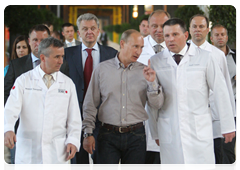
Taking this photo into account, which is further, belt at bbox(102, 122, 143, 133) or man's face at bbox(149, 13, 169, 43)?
man's face at bbox(149, 13, 169, 43)

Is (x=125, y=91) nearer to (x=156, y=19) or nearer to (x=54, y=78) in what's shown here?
(x=54, y=78)

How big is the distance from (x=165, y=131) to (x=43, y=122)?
3.38ft

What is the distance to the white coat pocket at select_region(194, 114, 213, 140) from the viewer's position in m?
2.66

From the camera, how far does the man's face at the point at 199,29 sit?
12.4ft

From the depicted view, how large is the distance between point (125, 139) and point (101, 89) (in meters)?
0.48

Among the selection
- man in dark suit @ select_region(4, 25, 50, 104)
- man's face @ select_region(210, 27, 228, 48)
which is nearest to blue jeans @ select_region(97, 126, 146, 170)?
man in dark suit @ select_region(4, 25, 50, 104)

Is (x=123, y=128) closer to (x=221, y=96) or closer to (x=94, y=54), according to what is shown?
(x=221, y=96)

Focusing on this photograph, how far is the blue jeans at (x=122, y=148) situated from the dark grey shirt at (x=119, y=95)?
0.32 feet

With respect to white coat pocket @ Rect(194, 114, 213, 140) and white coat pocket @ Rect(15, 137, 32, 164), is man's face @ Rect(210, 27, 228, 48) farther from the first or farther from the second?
white coat pocket @ Rect(15, 137, 32, 164)

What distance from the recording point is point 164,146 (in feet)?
9.06

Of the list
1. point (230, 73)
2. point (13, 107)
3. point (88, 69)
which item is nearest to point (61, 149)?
point (13, 107)

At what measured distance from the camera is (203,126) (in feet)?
8.77

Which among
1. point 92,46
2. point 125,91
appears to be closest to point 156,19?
point 92,46

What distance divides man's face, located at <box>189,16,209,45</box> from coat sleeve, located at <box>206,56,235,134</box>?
45.1 inches
